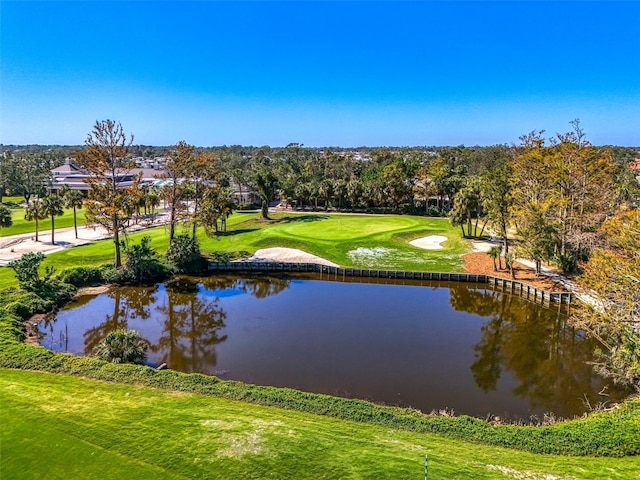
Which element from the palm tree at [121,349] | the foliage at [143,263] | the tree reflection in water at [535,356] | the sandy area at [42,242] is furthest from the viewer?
the sandy area at [42,242]

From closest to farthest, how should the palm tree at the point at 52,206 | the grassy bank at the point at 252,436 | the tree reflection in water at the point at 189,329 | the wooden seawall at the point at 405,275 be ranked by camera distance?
the grassy bank at the point at 252,436 < the tree reflection in water at the point at 189,329 < the wooden seawall at the point at 405,275 < the palm tree at the point at 52,206

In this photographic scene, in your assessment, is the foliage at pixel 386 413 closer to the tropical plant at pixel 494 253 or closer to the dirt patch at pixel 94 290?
the dirt patch at pixel 94 290

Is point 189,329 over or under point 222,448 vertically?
under

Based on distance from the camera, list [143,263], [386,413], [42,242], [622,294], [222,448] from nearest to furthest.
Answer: [222,448] < [386,413] < [622,294] < [143,263] < [42,242]

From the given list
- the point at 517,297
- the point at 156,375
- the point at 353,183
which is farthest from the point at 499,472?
the point at 353,183

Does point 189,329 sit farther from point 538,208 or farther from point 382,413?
point 538,208

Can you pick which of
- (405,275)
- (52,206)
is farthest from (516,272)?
(52,206)

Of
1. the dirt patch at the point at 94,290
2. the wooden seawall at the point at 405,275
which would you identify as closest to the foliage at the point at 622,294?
the wooden seawall at the point at 405,275
